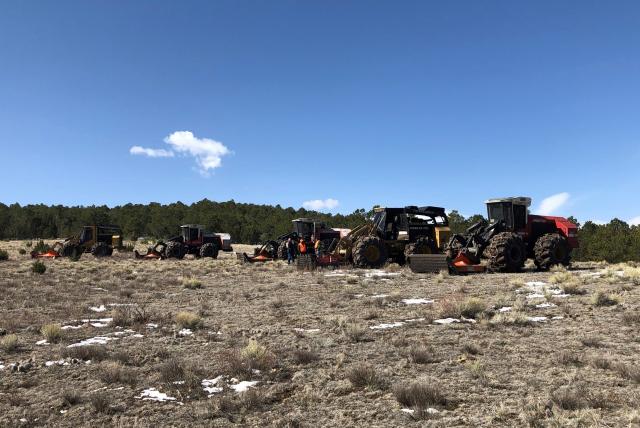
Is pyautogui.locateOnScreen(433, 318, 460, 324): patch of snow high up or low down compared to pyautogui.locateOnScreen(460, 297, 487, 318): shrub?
down

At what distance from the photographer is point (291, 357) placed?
750 centimetres

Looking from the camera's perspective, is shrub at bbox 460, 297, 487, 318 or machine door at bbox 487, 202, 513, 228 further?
machine door at bbox 487, 202, 513, 228

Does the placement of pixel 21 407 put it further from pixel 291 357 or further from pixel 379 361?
pixel 379 361

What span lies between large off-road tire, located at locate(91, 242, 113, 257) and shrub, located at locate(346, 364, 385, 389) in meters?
33.9

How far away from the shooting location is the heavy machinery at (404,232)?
2286cm

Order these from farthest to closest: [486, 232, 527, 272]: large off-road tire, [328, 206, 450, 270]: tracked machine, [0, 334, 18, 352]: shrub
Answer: [328, 206, 450, 270]: tracked machine, [486, 232, 527, 272]: large off-road tire, [0, 334, 18, 352]: shrub

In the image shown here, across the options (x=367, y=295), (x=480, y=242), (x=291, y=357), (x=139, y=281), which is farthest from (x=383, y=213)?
(x=291, y=357)

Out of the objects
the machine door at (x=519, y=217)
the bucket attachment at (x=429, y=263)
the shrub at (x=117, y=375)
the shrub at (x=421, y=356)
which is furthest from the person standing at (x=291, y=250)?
the shrub at (x=117, y=375)

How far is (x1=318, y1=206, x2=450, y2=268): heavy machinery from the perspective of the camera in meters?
22.9

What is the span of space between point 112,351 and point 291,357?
312 centimetres

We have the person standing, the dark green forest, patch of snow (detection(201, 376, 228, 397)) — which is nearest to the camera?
patch of snow (detection(201, 376, 228, 397))

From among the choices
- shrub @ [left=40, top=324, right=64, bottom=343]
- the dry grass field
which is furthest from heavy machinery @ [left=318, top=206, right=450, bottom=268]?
shrub @ [left=40, top=324, right=64, bottom=343]

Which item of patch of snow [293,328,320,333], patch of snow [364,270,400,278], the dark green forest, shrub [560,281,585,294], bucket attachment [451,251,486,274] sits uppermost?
the dark green forest

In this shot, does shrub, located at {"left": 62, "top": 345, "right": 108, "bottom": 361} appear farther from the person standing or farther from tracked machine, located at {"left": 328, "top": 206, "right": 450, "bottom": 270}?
the person standing
